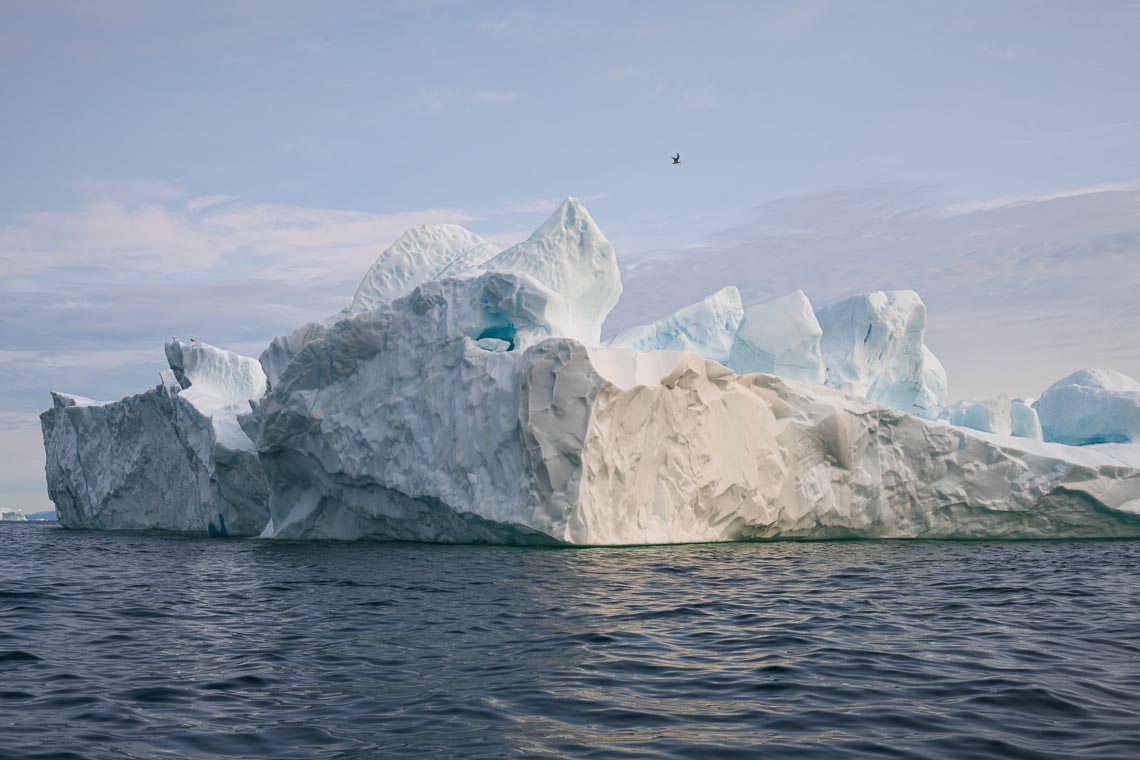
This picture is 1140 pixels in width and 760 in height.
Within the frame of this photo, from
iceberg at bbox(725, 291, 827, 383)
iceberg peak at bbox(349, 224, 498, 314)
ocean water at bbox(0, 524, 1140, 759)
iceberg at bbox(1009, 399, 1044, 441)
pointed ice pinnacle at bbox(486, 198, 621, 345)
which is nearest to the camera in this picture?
ocean water at bbox(0, 524, 1140, 759)

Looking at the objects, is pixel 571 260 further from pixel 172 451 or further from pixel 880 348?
pixel 172 451

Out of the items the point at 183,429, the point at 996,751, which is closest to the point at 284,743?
the point at 996,751

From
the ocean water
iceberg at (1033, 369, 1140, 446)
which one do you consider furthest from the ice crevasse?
the ocean water

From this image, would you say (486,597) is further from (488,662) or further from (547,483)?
(547,483)

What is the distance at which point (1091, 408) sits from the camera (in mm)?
24156

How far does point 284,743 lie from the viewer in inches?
174

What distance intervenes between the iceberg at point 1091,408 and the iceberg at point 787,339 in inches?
305

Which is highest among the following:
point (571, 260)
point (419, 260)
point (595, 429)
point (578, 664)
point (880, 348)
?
point (419, 260)

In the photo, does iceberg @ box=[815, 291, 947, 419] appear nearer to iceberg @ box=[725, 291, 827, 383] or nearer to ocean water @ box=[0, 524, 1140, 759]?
iceberg @ box=[725, 291, 827, 383]

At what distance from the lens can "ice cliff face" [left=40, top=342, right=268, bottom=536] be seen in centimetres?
2414

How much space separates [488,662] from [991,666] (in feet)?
10.8

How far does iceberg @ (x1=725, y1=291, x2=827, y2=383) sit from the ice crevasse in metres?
0.05

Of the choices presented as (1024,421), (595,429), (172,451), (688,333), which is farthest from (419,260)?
(1024,421)

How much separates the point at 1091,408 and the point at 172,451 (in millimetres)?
25523
